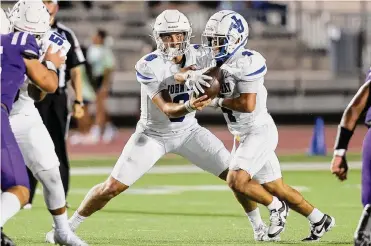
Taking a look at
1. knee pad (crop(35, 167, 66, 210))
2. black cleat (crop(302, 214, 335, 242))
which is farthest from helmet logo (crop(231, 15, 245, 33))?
knee pad (crop(35, 167, 66, 210))

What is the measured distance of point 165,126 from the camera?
6.92 meters

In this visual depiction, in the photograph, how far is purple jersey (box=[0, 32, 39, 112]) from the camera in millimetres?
5672

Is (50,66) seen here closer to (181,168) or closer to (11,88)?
(11,88)

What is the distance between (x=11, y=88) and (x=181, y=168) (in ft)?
23.5

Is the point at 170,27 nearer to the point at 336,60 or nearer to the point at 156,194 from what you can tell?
the point at 156,194

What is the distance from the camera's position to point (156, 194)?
10.2 m

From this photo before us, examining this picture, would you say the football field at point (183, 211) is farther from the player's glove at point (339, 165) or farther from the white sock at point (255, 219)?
the player's glove at point (339, 165)

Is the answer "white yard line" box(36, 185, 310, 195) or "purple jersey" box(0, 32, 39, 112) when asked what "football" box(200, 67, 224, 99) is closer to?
"purple jersey" box(0, 32, 39, 112)

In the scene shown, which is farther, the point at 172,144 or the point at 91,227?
the point at 91,227

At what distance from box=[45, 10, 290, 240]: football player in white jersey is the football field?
37cm

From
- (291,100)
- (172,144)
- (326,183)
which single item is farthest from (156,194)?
(291,100)

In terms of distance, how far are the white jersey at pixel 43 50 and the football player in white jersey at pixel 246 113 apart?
94cm

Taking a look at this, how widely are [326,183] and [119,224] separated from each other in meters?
3.73

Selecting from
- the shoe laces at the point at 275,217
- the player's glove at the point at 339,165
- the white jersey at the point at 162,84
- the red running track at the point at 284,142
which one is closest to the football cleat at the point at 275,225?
the shoe laces at the point at 275,217
